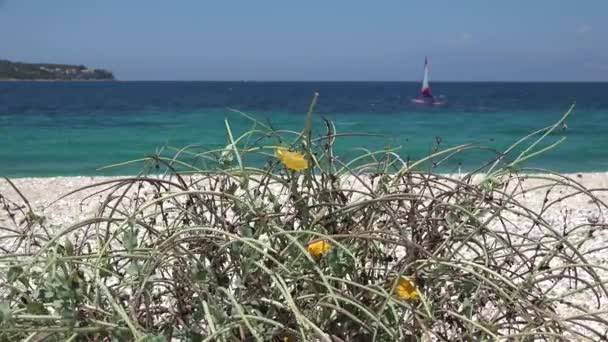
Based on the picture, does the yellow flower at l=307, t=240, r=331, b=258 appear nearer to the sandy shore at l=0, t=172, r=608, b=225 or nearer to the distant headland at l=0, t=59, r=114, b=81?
the sandy shore at l=0, t=172, r=608, b=225

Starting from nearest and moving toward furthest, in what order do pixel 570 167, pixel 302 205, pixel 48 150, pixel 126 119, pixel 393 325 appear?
pixel 393 325 → pixel 302 205 → pixel 570 167 → pixel 48 150 → pixel 126 119

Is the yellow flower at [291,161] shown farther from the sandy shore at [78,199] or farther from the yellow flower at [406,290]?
the sandy shore at [78,199]

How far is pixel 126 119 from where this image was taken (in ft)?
99.1

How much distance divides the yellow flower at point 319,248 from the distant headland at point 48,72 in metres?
105

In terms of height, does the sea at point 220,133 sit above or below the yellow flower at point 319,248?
below

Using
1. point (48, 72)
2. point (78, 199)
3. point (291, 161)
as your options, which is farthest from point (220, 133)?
point (48, 72)

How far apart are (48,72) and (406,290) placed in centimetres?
11031

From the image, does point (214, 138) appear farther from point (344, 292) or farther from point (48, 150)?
point (344, 292)

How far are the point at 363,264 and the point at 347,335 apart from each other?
15 centimetres

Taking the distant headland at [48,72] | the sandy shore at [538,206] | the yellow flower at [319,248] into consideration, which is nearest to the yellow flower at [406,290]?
the yellow flower at [319,248]

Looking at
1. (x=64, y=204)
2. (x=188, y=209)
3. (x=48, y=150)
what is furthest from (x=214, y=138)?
(x=188, y=209)

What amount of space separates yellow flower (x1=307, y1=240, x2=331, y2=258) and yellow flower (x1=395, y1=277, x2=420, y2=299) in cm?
13

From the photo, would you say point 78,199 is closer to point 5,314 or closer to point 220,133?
point 5,314

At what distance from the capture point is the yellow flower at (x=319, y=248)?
1.20 m
